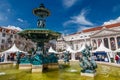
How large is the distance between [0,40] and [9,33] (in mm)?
5425

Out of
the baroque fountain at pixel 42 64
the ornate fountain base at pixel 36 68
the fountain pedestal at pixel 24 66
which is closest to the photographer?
the baroque fountain at pixel 42 64

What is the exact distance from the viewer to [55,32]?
12953 mm

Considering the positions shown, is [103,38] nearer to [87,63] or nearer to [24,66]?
[24,66]

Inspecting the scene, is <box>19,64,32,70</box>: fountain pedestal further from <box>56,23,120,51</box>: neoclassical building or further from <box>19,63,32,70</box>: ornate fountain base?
<box>56,23,120,51</box>: neoclassical building

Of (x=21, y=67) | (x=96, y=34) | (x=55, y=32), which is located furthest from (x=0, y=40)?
(x=96, y=34)

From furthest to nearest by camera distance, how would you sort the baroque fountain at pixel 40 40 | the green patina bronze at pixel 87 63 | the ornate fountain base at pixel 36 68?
the baroque fountain at pixel 40 40, the ornate fountain base at pixel 36 68, the green patina bronze at pixel 87 63

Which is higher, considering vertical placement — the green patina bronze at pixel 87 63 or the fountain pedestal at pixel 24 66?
the green patina bronze at pixel 87 63

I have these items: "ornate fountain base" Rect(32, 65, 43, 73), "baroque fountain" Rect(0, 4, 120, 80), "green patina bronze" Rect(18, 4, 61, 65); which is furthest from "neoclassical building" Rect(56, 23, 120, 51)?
"ornate fountain base" Rect(32, 65, 43, 73)

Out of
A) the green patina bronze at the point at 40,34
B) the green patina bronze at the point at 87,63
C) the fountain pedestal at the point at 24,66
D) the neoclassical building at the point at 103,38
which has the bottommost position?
the fountain pedestal at the point at 24,66

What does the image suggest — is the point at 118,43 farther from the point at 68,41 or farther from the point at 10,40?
the point at 10,40

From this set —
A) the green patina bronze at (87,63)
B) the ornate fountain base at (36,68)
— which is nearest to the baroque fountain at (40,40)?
the ornate fountain base at (36,68)

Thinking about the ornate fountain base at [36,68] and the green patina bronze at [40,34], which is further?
the green patina bronze at [40,34]

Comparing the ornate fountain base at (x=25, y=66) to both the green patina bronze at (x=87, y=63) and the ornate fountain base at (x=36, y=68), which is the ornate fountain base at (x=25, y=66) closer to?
the ornate fountain base at (x=36, y=68)

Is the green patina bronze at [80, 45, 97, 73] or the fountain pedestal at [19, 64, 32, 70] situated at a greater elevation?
the green patina bronze at [80, 45, 97, 73]
